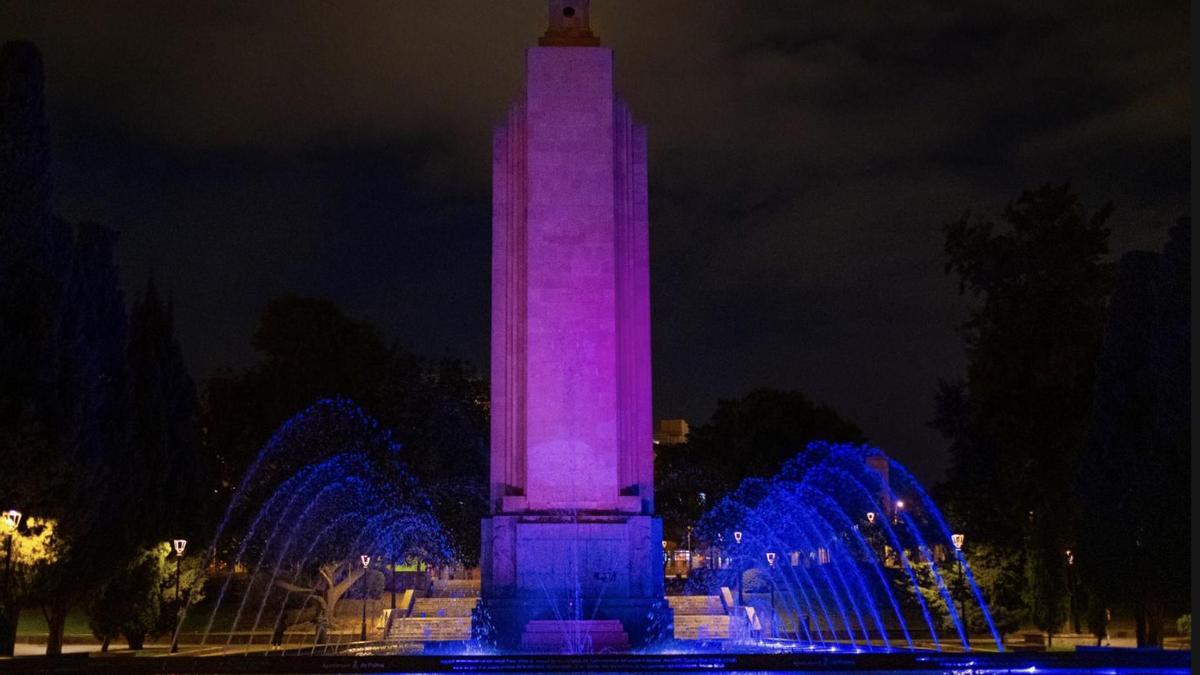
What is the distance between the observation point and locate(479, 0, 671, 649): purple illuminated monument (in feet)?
95.5

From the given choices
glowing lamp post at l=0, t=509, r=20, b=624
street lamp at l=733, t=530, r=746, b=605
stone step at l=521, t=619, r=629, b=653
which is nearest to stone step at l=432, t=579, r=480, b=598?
street lamp at l=733, t=530, r=746, b=605

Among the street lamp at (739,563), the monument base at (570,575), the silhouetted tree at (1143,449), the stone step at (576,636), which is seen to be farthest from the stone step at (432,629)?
the silhouetted tree at (1143,449)

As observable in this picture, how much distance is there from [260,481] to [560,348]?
19098 millimetres

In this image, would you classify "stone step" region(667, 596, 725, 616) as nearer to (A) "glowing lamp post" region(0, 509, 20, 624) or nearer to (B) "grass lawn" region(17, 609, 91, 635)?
(A) "glowing lamp post" region(0, 509, 20, 624)

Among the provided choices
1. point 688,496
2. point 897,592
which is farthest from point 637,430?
point 688,496

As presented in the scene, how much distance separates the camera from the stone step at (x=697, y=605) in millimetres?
35312

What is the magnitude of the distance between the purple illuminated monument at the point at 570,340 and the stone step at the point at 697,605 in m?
5.40

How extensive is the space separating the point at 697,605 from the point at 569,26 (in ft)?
49.9

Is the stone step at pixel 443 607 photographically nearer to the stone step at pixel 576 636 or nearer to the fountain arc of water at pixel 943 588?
the stone step at pixel 576 636

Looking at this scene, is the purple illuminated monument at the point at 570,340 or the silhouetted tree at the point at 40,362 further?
the purple illuminated monument at the point at 570,340

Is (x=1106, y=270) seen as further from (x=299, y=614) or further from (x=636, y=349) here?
(x=299, y=614)

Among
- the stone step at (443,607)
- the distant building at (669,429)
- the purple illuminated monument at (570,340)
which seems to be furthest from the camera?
the distant building at (669,429)

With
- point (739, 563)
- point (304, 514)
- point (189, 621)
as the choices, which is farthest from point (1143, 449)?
point (189, 621)

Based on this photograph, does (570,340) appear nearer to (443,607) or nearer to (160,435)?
(443,607)
